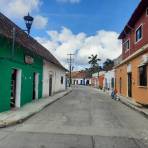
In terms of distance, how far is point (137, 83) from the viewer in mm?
20812

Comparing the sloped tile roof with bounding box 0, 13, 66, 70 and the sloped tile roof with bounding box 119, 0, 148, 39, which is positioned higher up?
the sloped tile roof with bounding box 119, 0, 148, 39

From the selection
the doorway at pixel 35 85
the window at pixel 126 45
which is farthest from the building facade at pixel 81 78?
the doorway at pixel 35 85

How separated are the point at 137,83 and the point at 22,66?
27.4ft

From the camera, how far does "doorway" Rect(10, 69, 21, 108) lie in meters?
16.3

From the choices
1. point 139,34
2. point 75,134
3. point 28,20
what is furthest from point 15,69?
point 139,34

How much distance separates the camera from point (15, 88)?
54.5 ft

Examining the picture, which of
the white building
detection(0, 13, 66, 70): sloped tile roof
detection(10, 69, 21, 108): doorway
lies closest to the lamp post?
detection(0, 13, 66, 70): sloped tile roof

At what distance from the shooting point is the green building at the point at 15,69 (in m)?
13.8

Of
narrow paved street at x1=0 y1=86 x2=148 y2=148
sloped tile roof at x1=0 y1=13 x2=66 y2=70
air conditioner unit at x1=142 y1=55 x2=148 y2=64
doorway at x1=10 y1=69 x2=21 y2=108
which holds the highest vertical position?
sloped tile roof at x1=0 y1=13 x2=66 y2=70

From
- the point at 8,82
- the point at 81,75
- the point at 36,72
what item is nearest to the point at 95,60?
the point at 81,75

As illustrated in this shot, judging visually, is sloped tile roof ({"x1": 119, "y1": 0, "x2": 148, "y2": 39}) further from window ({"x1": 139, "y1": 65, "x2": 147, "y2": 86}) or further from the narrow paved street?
the narrow paved street

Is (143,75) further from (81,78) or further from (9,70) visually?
(81,78)

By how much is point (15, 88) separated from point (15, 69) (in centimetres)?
110

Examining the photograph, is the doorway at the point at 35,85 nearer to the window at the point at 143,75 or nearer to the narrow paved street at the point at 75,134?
the window at the point at 143,75
